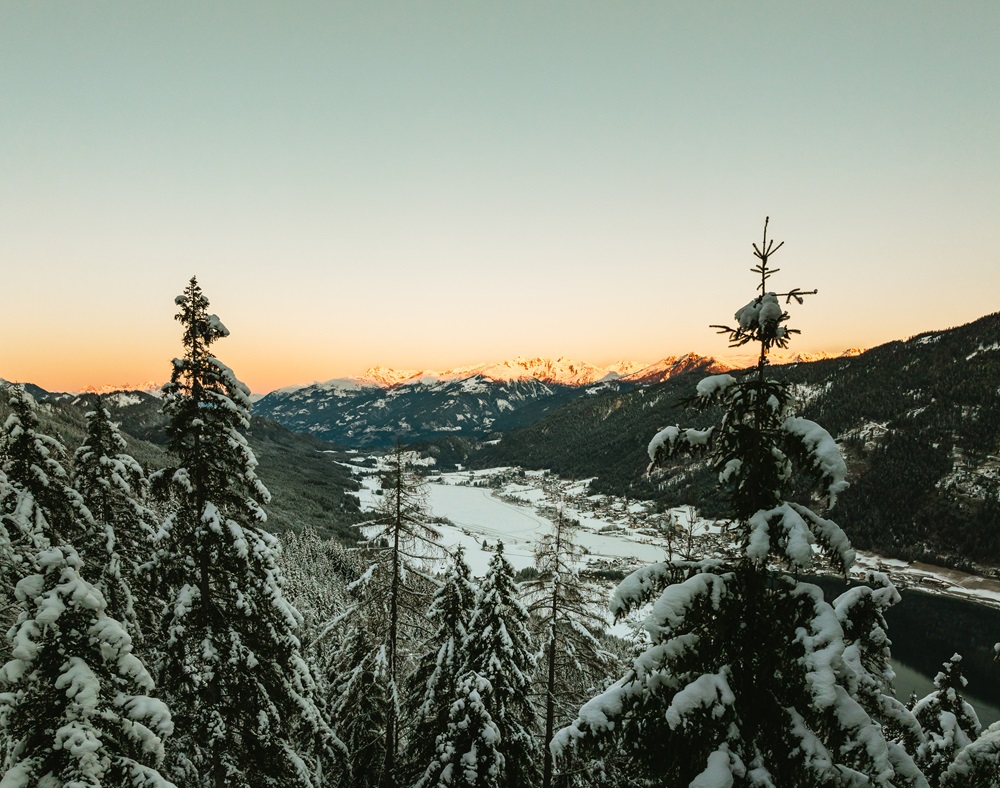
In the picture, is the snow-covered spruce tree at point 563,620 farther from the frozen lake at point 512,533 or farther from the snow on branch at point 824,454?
the frozen lake at point 512,533

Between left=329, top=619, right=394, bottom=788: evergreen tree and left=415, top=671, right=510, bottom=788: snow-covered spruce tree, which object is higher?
left=415, top=671, right=510, bottom=788: snow-covered spruce tree

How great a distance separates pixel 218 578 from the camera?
11.2 m

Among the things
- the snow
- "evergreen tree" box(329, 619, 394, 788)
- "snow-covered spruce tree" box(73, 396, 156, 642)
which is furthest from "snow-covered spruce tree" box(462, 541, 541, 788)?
the snow

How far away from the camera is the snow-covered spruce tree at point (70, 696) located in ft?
22.2

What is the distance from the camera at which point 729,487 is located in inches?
244

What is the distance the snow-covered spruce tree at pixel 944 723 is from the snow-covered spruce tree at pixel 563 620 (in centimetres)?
733

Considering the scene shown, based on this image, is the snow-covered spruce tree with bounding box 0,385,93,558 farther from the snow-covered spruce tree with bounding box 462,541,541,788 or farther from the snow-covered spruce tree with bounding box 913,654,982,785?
the snow-covered spruce tree with bounding box 913,654,982,785

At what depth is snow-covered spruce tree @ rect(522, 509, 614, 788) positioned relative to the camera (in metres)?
14.5

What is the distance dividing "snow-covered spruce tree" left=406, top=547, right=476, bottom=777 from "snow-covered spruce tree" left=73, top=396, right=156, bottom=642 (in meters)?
7.99

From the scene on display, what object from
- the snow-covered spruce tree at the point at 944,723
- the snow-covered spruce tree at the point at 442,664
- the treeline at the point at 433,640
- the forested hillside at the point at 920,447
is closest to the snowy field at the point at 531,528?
the forested hillside at the point at 920,447

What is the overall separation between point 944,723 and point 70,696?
→ 54.3 feet

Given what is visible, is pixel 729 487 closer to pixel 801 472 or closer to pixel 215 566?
pixel 801 472

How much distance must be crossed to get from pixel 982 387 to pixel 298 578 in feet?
620

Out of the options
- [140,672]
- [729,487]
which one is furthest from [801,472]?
[140,672]
